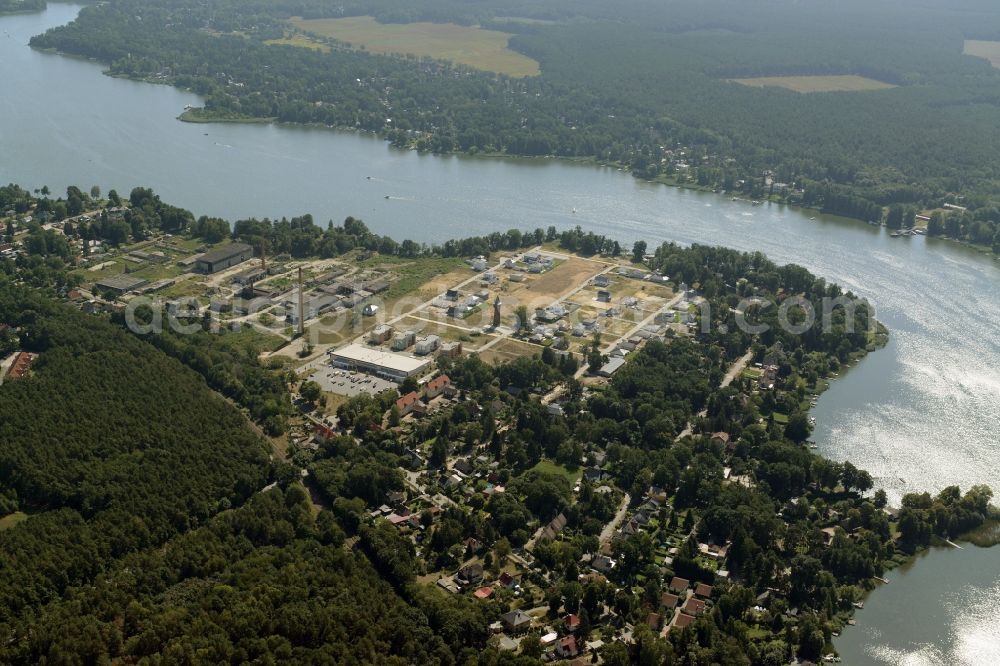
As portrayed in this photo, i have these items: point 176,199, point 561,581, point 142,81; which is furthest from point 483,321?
point 142,81

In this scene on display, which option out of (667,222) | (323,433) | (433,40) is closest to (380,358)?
(323,433)

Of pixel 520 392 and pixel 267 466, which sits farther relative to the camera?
pixel 520 392

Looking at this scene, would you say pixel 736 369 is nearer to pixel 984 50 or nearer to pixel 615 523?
pixel 615 523

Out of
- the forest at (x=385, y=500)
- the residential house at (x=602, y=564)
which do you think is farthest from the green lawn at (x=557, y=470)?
the residential house at (x=602, y=564)

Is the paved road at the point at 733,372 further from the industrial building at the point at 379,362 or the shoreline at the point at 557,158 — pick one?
the shoreline at the point at 557,158

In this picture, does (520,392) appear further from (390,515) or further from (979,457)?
(979,457)

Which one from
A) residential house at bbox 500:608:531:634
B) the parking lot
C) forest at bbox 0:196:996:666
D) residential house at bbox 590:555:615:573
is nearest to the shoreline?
forest at bbox 0:196:996:666

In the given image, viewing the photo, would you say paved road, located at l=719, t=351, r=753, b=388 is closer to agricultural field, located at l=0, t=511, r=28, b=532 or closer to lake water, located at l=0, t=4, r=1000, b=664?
lake water, located at l=0, t=4, r=1000, b=664
